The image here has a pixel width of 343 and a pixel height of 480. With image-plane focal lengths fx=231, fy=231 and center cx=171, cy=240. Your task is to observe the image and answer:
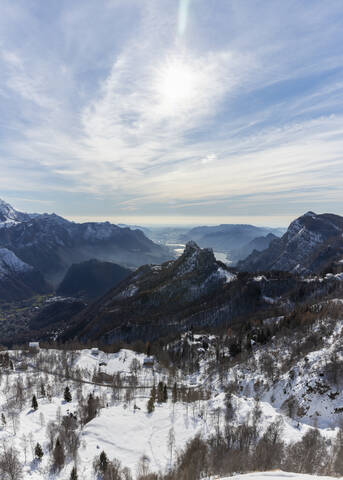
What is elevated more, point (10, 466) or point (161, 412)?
point (10, 466)

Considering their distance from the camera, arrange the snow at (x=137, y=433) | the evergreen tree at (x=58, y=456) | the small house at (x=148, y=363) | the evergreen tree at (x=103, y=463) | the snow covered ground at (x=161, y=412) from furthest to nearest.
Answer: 1. the small house at (x=148, y=363)
2. the snow at (x=137, y=433)
3. the snow covered ground at (x=161, y=412)
4. the evergreen tree at (x=58, y=456)
5. the evergreen tree at (x=103, y=463)

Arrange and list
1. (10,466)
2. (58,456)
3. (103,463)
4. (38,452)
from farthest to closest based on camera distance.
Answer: (38,452), (58,456), (103,463), (10,466)

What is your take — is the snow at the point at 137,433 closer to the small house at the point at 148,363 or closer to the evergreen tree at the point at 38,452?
the evergreen tree at the point at 38,452

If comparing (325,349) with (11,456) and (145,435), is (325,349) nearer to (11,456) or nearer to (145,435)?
(145,435)

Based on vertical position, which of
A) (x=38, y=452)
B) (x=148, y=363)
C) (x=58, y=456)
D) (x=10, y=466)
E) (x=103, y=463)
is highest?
(x=10, y=466)

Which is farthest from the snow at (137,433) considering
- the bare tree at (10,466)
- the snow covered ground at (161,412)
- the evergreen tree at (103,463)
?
the bare tree at (10,466)

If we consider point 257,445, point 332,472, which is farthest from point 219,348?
point 332,472

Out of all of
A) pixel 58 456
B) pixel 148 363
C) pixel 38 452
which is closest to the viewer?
pixel 58 456

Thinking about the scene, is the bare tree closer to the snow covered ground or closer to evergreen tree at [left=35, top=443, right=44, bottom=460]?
the snow covered ground

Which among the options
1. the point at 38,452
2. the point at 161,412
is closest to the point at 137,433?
the point at 161,412

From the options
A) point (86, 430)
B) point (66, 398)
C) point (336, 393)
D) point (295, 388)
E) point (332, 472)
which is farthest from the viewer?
point (66, 398)

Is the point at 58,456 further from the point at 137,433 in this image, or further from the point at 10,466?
the point at 137,433
